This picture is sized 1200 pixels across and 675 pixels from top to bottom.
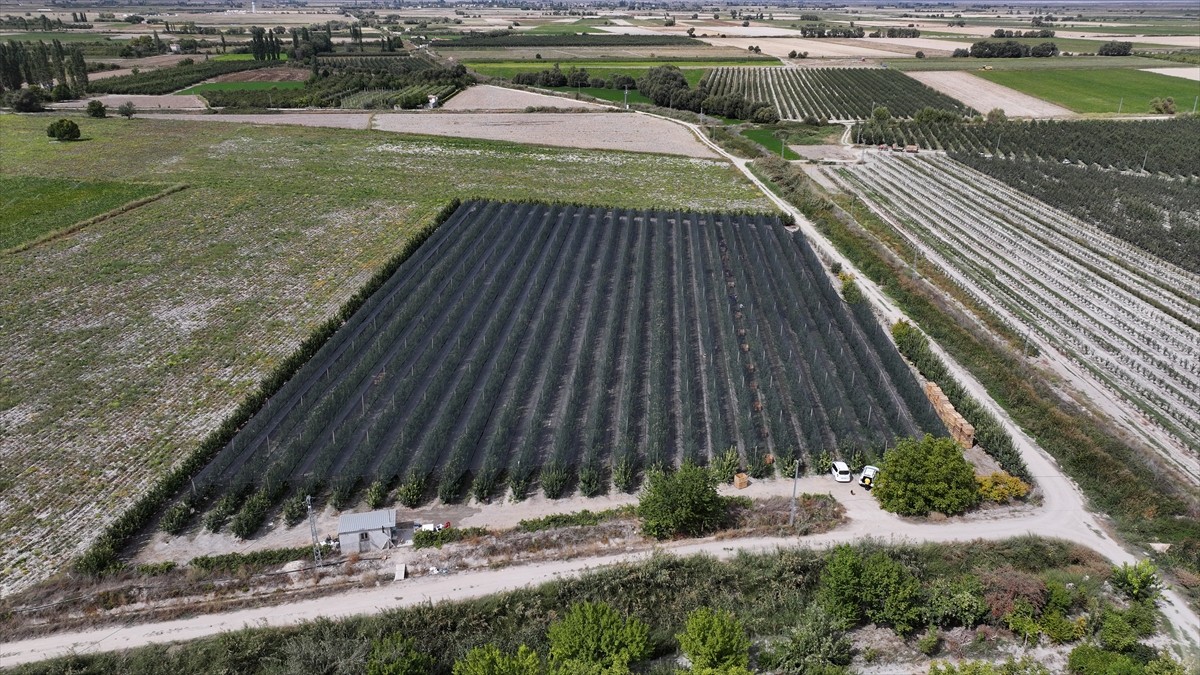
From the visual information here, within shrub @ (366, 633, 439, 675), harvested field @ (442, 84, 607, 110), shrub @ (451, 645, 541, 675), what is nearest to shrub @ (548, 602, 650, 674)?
shrub @ (451, 645, 541, 675)

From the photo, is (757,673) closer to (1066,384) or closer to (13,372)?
(1066,384)

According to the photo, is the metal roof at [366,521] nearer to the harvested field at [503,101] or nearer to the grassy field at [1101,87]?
the harvested field at [503,101]

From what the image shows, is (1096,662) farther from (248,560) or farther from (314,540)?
(248,560)

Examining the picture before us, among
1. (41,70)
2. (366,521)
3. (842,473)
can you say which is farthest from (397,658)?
(41,70)

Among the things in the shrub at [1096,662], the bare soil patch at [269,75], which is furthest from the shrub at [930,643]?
the bare soil patch at [269,75]

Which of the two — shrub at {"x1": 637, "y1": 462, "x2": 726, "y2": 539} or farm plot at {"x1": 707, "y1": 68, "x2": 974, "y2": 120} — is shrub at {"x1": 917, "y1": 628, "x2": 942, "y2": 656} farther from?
farm plot at {"x1": 707, "y1": 68, "x2": 974, "y2": 120}

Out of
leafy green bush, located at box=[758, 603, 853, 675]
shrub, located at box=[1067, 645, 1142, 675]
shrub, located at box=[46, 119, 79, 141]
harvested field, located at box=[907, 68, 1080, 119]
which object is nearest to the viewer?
shrub, located at box=[1067, 645, 1142, 675]
